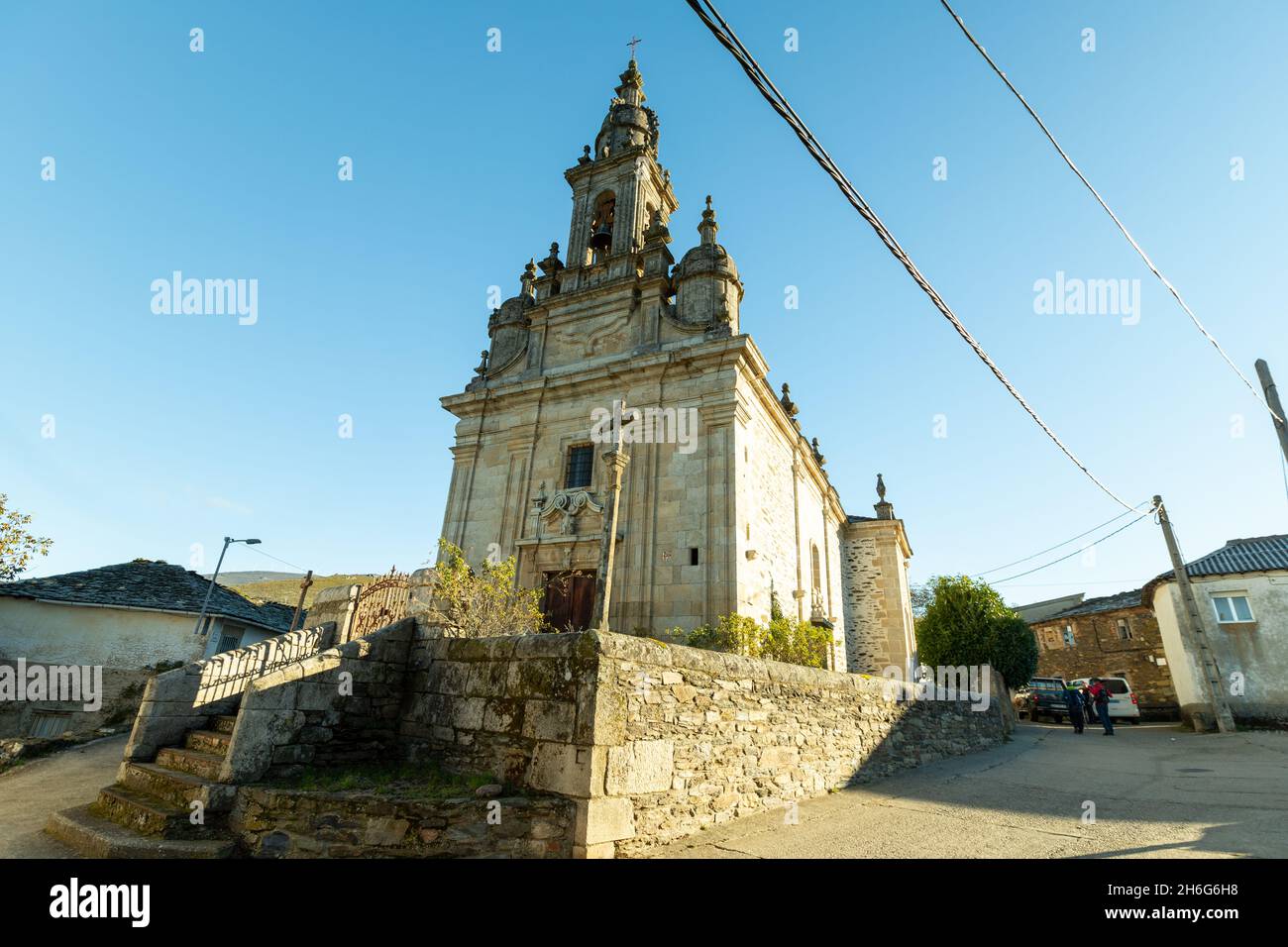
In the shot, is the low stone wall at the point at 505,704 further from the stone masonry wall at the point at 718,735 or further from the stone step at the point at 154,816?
the stone step at the point at 154,816

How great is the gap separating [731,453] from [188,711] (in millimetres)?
10160

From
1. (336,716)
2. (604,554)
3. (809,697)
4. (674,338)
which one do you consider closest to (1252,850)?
(809,697)

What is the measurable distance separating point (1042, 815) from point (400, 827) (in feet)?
23.1

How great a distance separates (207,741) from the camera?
20.6 feet

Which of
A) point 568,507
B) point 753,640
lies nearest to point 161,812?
point 753,640

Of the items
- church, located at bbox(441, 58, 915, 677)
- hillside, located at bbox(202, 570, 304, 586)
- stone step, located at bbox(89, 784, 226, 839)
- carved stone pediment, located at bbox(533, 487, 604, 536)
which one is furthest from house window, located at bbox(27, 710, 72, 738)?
hillside, located at bbox(202, 570, 304, 586)

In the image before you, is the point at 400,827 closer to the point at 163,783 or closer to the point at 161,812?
the point at 161,812

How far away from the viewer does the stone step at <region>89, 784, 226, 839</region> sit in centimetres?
500

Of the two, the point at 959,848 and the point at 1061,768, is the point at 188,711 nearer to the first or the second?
the point at 959,848

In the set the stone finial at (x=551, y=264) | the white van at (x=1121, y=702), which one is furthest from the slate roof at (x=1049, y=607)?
the stone finial at (x=551, y=264)

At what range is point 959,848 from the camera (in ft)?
17.2

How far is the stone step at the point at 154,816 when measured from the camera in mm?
4996

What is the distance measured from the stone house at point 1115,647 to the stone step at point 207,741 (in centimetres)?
3024

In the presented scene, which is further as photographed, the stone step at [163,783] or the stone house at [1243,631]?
the stone house at [1243,631]
